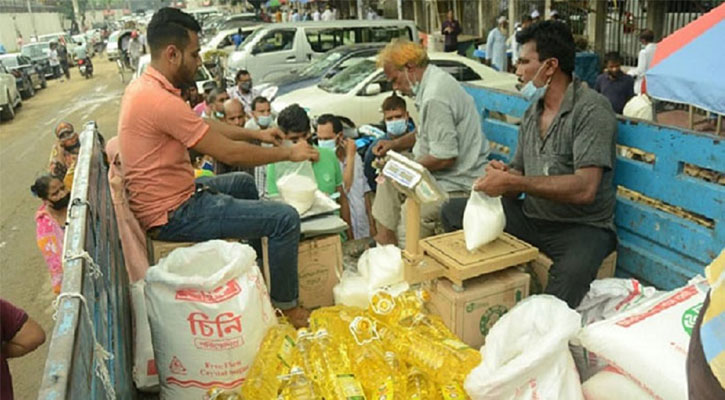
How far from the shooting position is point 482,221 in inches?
111

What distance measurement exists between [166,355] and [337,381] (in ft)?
2.74

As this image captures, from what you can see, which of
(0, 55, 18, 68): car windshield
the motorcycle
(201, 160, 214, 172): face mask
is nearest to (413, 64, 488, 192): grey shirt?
(201, 160, 214, 172): face mask

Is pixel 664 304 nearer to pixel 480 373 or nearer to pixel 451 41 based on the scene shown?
pixel 480 373

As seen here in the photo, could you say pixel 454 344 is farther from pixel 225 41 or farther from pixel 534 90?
pixel 225 41

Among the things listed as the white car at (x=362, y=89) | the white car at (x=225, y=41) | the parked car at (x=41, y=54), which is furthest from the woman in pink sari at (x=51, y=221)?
the parked car at (x=41, y=54)

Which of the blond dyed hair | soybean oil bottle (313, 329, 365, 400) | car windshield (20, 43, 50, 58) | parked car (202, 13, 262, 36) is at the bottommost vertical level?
soybean oil bottle (313, 329, 365, 400)

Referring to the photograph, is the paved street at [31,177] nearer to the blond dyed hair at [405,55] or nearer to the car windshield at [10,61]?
the car windshield at [10,61]

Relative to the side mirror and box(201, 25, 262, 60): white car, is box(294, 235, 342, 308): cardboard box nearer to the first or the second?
the side mirror

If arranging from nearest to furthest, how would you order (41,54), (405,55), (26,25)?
(405,55)
(41,54)
(26,25)

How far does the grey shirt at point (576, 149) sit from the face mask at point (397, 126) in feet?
5.65

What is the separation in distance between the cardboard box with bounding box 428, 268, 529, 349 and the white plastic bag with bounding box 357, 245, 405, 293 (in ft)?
1.45

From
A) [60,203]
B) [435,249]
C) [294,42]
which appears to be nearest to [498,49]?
[294,42]

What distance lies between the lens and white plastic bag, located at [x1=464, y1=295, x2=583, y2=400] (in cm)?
210

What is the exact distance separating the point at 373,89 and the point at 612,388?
23.2ft
